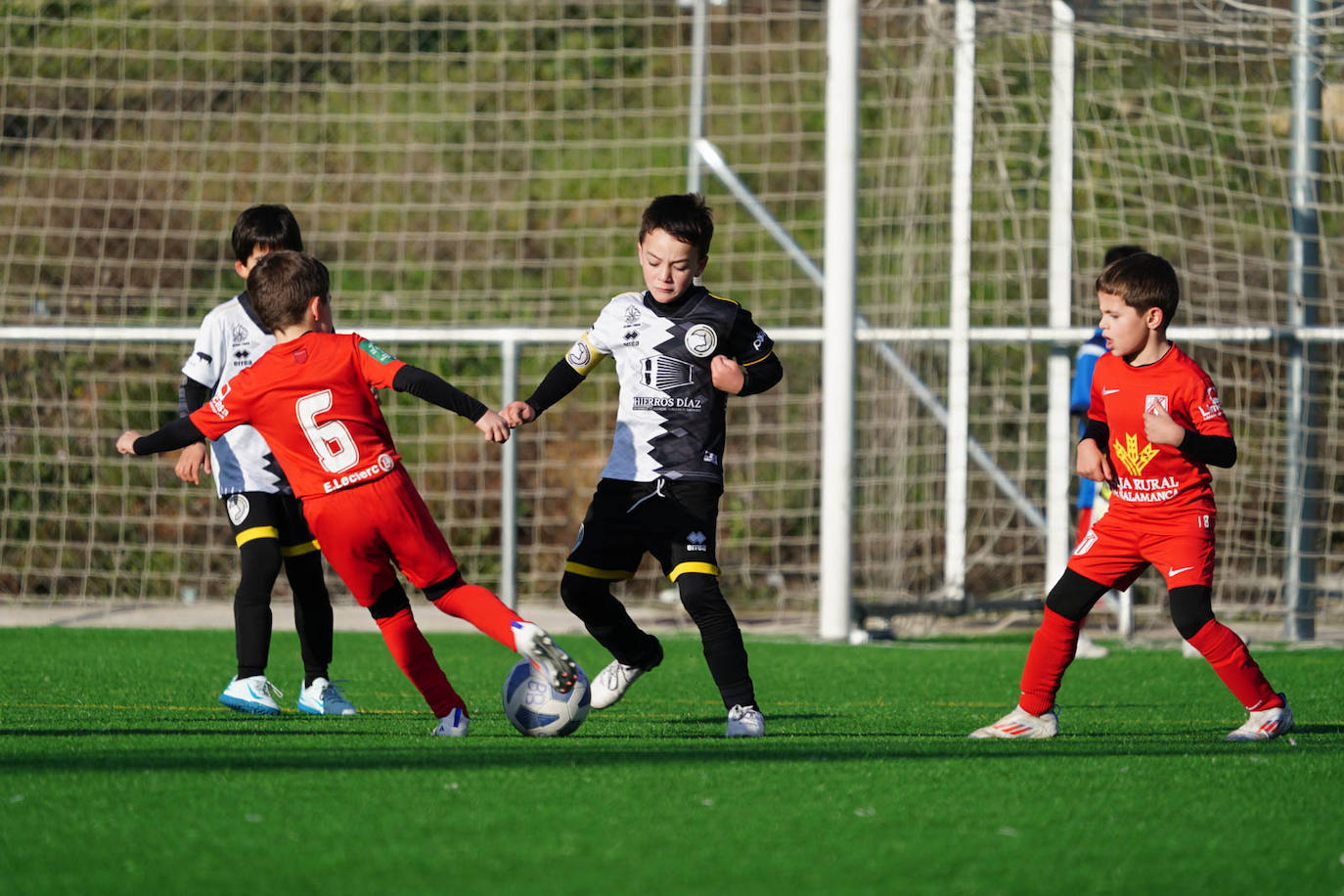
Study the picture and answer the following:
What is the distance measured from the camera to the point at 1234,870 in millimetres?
2572

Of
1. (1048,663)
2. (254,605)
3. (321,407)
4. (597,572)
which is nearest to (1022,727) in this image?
(1048,663)

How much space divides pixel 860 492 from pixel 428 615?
8.29 feet

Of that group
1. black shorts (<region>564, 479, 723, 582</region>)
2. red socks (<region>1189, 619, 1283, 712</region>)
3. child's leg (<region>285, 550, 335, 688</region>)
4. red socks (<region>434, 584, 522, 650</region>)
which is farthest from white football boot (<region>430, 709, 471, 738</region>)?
red socks (<region>1189, 619, 1283, 712</region>)

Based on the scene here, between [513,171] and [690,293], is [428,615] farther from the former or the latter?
[513,171]

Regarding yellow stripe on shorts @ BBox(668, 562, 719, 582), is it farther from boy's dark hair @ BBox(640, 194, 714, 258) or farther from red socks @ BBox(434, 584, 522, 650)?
boy's dark hair @ BBox(640, 194, 714, 258)

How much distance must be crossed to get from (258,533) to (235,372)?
0.54m

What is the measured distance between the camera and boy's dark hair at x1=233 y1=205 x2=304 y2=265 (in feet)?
16.5

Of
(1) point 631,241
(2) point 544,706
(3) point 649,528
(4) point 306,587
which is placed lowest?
(2) point 544,706

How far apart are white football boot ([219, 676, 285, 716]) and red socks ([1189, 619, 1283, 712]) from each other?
268cm

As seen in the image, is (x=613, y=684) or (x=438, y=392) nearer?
(x=438, y=392)

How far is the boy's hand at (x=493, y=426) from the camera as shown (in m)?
3.87

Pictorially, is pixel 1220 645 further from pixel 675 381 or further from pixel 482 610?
A: pixel 482 610

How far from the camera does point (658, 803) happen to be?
3.04 m

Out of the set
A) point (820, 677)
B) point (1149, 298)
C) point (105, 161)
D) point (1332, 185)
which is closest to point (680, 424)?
point (1149, 298)
